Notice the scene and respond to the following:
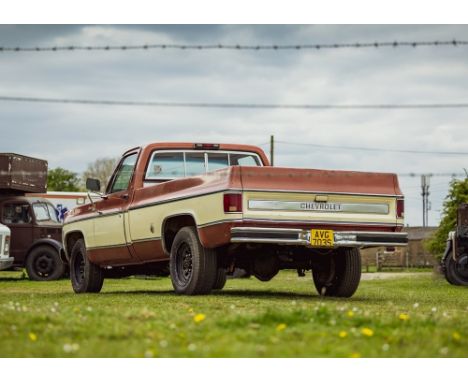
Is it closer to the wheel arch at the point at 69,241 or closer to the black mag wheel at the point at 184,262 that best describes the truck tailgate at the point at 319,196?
the black mag wheel at the point at 184,262

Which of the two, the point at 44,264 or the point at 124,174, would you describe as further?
the point at 44,264

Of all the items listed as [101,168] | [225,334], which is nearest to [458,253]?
[225,334]

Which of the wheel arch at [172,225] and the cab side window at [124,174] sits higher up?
the cab side window at [124,174]

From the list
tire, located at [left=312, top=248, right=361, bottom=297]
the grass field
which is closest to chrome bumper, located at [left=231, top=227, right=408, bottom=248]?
tire, located at [left=312, top=248, right=361, bottom=297]

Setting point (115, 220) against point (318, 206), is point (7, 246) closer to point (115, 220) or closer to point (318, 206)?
point (115, 220)

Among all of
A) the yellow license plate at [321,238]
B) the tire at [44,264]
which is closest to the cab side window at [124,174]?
the yellow license plate at [321,238]

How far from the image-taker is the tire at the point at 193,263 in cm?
1239

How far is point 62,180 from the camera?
93125 mm

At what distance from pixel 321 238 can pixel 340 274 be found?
5.70 feet

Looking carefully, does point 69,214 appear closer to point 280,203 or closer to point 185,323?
point 280,203

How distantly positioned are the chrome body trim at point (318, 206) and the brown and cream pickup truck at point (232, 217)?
0.01 m

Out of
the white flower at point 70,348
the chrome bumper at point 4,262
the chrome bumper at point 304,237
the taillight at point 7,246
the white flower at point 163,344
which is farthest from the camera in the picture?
the taillight at point 7,246

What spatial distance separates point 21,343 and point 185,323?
1.52 meters

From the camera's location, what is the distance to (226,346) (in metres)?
6.42
